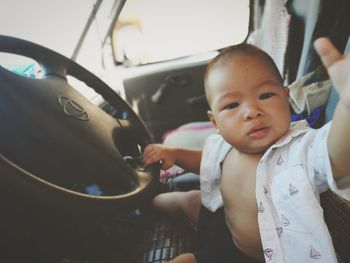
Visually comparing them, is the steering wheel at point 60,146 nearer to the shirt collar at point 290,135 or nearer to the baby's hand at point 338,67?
the shirt collar at point 290,135

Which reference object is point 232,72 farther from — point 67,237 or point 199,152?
point 67,237

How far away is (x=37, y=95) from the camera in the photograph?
0.76 meters

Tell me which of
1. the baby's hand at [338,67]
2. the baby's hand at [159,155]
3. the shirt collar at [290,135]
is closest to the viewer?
the baby's hand at [338,67]

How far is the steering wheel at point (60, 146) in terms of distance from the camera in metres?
0.59

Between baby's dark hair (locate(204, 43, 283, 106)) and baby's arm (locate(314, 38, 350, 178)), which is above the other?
baby's dark hair (locate(204, 43, 283, 106))

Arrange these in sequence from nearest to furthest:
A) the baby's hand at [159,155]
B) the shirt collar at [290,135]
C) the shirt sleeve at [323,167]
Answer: the shirt sleeve at [323,167] < the shirt collar at [290,135] < the baby's hand at [159,155]

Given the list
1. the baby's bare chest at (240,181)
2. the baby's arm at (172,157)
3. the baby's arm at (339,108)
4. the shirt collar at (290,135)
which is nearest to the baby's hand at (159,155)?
the baby's arm at (172,157)

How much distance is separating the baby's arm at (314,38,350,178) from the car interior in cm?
9

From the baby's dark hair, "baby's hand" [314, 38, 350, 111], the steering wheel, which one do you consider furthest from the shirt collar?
the steering wheel

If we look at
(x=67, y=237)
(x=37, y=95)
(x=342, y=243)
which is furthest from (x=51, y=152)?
(x=342, y=243)

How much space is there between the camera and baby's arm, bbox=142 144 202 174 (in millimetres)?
949

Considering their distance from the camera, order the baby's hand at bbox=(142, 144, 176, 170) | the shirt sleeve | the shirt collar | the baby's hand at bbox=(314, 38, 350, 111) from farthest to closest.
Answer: the baby's hand at bbox=(142, 144, 176, 170), the shirt collar, the shirt sleeve, the baby's hand at bbox=(314, 38, 350, 111)

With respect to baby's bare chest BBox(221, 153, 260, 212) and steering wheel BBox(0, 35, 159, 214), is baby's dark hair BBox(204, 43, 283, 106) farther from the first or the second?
steering wheel BBox(0, 35, 159, 214)

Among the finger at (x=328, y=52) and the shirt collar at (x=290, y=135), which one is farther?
the shirt collar at (x=290, y=135)
